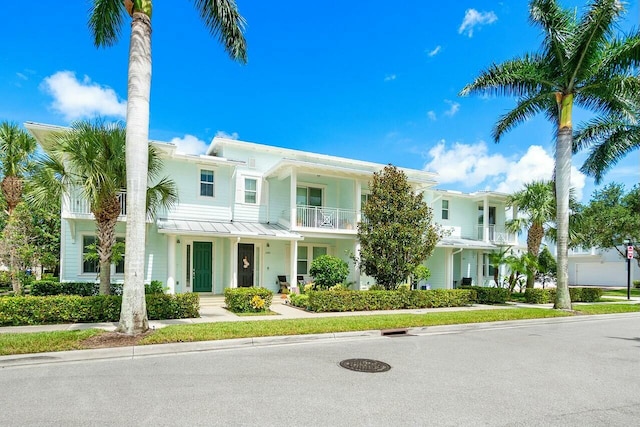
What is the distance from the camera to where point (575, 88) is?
15.3m

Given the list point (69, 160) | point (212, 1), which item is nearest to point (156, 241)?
point (69, 160)

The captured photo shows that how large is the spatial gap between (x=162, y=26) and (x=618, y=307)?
2035 centimetres

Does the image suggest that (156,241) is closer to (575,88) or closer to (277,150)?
(277,150)

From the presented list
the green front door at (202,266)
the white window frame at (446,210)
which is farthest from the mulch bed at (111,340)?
the white window frame at (446,210)

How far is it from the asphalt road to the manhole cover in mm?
200

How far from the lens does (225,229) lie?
16.4m

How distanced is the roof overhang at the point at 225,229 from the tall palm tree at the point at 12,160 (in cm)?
732

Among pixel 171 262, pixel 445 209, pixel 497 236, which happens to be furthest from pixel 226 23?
pixel 497 236

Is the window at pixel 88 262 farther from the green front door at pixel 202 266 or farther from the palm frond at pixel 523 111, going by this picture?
the palm frond at pixel 523 111

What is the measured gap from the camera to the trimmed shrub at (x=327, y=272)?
15.7m

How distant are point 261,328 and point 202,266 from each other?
877 centimetres

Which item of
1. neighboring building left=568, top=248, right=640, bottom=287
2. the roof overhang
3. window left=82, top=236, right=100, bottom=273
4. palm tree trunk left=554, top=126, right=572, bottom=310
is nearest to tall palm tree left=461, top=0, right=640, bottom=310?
palm tree trunk left=554, top=126, right=572, bottom=310

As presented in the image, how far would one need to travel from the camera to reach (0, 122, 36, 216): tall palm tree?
1773 centimetres

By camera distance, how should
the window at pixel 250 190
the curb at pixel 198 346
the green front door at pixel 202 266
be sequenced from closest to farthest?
the curb at pixel 198 346 < the green front door at pixel 202 266 < the window at pixel 250 190
